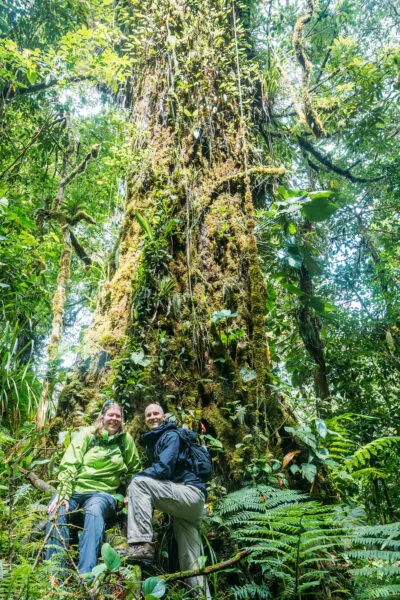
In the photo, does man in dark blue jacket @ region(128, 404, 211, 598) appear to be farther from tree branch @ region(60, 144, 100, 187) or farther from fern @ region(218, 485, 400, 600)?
tree branch @ region(60, 144, 100, 187)

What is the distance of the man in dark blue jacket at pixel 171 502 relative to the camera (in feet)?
8.77

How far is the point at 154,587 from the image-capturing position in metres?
1.81

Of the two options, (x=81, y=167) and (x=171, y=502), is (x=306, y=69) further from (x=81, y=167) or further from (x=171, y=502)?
(x=171, y=502)

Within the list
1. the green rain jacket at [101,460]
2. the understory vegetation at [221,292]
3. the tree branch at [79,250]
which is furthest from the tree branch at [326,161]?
the green rain jacket at [101,460]

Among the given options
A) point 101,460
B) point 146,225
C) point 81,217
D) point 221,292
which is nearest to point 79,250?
point 81,217

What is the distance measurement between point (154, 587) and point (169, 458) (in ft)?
3.55

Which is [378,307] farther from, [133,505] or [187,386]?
[133,505]

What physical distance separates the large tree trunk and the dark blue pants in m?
0.79

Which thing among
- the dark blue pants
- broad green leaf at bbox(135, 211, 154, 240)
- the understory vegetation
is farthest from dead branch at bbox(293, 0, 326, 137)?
the dark blue pants

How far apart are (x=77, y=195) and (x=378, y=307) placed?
6.82m

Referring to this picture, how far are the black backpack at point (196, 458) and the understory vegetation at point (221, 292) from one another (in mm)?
220

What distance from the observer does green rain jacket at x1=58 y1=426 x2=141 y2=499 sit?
3.21m

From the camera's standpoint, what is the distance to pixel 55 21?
7406mm

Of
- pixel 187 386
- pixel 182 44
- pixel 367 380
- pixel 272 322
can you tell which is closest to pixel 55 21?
pixel 182 44
